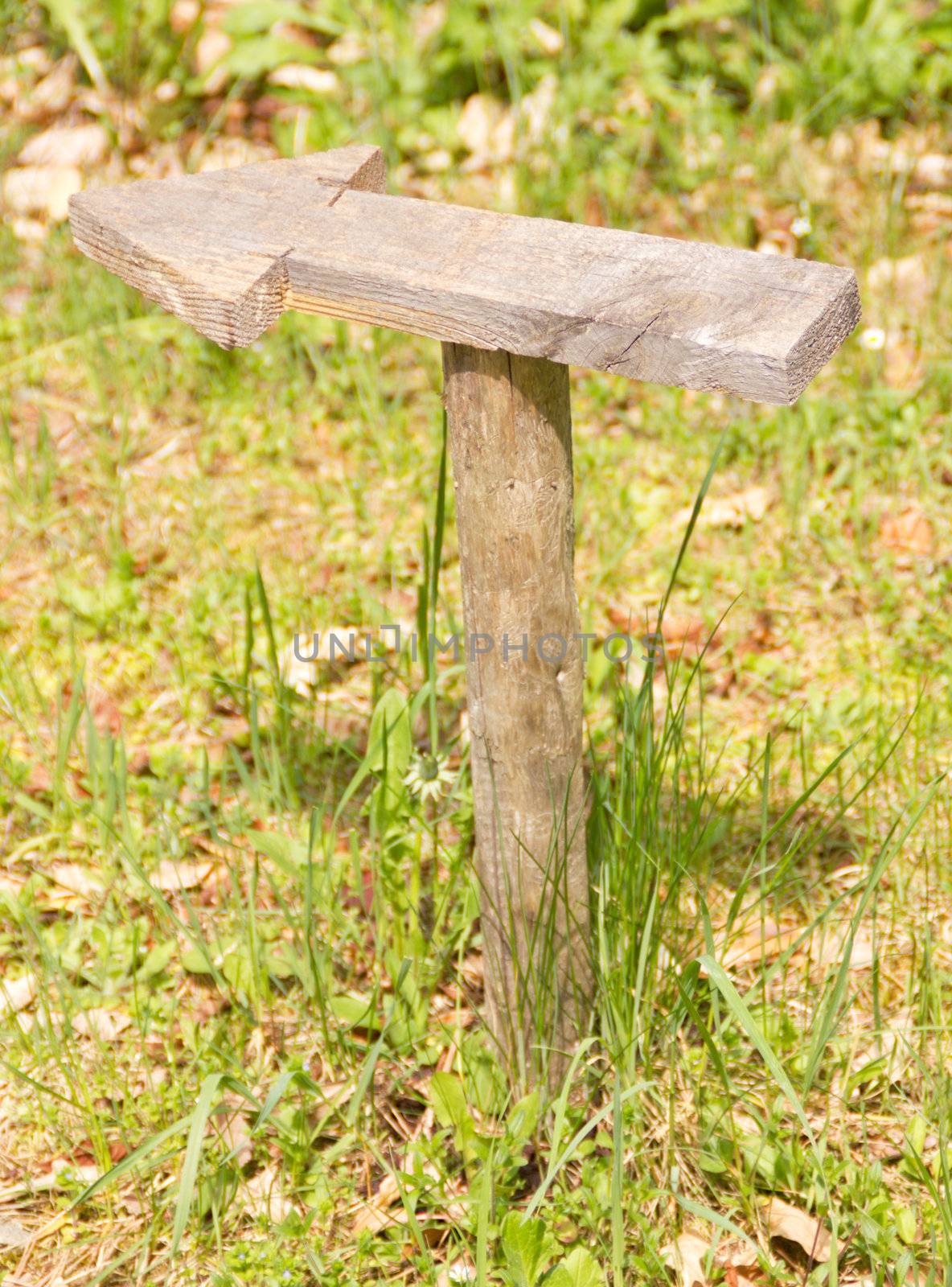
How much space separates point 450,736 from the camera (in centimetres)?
256

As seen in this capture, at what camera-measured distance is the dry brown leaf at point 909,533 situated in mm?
2928

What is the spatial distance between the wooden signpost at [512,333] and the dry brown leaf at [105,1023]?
0.66 meters

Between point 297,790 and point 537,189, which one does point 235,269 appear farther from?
point 537,189

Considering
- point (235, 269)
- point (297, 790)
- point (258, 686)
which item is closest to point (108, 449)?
point (258, 686)

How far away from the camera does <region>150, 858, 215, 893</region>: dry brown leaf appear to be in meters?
2.37

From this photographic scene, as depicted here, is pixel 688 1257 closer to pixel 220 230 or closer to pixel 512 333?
pixel 512 333

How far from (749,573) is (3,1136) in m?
1.81

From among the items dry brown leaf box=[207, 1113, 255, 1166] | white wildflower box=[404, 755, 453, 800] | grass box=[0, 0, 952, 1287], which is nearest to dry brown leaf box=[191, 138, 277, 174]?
grass box=[0, 0, 952, 1287]

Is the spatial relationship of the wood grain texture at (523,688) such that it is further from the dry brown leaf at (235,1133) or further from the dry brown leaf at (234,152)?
the dry brown leaf at (234,152)

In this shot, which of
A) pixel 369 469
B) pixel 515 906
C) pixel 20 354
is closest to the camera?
pixel 515 906

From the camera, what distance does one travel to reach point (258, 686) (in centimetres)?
274

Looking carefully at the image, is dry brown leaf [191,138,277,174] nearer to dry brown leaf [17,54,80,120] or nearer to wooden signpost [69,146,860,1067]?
dry brown leaf [17,54,80,120]

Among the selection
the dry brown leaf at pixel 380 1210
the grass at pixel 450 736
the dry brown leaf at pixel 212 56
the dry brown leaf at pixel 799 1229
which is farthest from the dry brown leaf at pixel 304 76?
the dry brown leaf at pixel 799 1229

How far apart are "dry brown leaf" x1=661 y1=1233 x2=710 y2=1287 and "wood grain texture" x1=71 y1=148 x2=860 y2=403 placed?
45.5 inches
